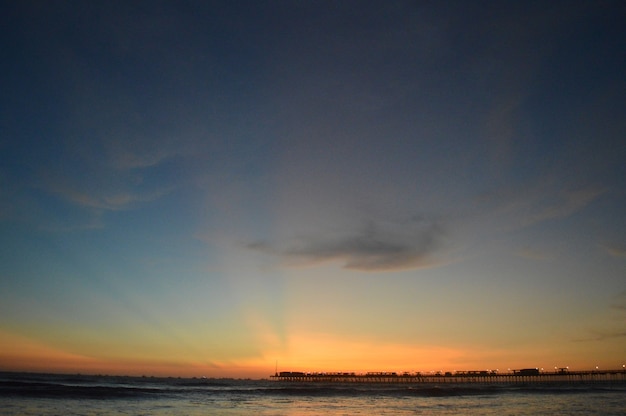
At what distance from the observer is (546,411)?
→ 32594 millimetres

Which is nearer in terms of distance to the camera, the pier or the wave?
the wave

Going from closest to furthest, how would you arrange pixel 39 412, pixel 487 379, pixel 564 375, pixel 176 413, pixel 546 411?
1. pixel 39 412
2. pixel 176 413
3. pixel 546 411
4. pixel 564 375
5. pixel 487 379

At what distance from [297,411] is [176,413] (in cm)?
840

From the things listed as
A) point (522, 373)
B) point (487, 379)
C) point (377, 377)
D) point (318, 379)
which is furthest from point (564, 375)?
point (318, 379)

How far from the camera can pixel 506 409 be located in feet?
112

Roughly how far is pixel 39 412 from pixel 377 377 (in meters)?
91.5

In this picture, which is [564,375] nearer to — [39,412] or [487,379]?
[487,379]

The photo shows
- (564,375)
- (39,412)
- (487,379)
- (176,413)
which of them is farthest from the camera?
(487,379)

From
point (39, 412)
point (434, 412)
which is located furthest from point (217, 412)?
point (434, 412)

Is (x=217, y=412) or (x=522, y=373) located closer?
(x=217, y=412)

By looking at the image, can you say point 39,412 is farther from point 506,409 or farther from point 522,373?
point 522,373

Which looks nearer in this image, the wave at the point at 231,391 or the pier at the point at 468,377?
the wave at the point at 231,391

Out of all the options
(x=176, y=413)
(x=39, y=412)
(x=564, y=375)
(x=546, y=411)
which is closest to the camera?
(x=39, y=412)

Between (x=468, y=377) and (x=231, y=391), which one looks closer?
(x=231, y=391)
